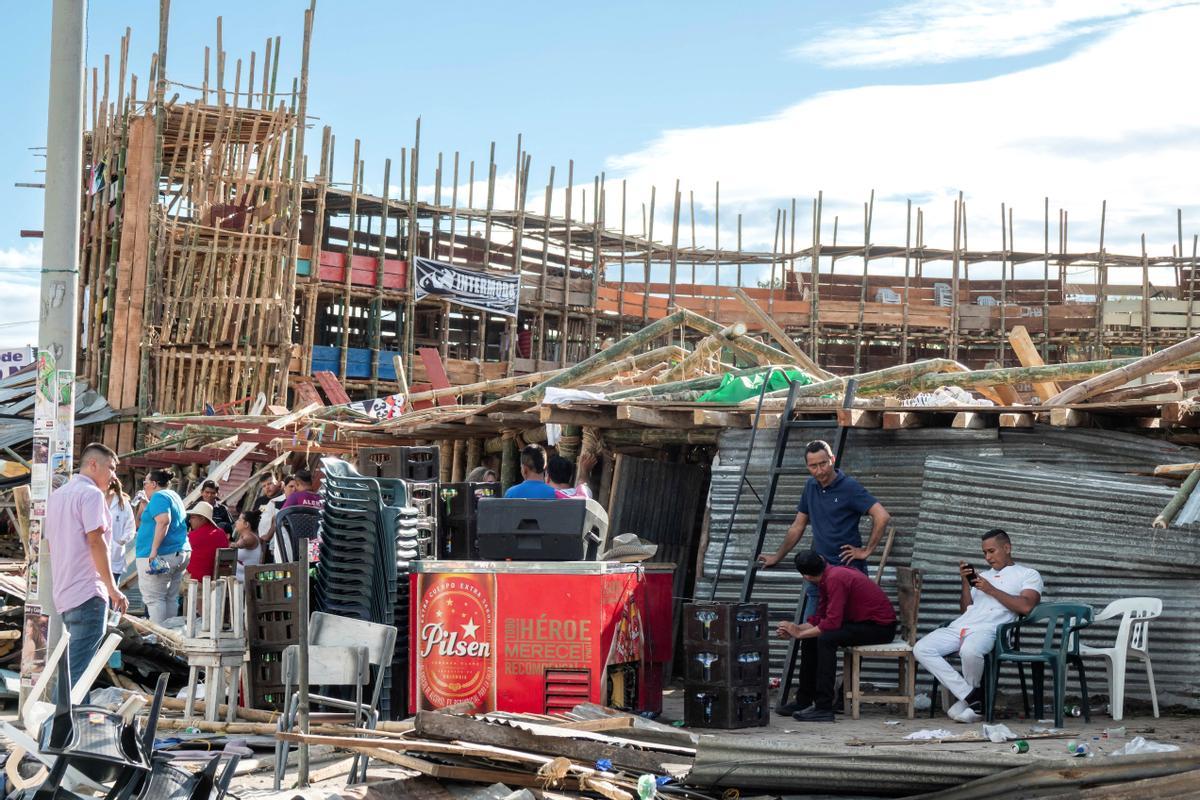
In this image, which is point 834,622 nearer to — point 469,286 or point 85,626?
point 85,626

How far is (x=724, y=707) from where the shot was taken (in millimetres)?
9102

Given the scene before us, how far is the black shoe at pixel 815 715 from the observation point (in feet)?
31.1

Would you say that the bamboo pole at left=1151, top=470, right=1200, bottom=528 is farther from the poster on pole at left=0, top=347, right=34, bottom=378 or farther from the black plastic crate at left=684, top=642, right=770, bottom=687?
the poster on pole at left=0, top=347, right=34, bottom=378

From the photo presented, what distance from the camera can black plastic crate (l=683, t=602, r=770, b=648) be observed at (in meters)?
9.16

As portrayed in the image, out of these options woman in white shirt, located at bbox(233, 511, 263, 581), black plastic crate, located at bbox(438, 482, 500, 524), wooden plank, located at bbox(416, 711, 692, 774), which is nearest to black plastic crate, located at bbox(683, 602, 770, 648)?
wooden plank, located at bbox(416, 711, 692, 774)

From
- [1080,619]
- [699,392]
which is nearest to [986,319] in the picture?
[699,392]

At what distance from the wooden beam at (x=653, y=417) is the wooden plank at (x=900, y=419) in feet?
5.75

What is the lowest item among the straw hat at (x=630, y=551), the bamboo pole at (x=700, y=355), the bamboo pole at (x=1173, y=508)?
the straw hat at (x=630, y=551)

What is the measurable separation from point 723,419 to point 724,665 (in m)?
3.35

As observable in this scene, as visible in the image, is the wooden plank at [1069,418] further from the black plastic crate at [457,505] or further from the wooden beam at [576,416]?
the black plastic crate at [457,505]

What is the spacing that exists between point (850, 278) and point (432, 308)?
37.4 ft

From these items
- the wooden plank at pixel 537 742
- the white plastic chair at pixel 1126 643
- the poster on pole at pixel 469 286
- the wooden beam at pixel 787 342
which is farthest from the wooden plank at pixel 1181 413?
the poster on pole at pixel 469 286

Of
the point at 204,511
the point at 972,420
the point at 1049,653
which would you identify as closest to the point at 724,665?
the point at 1049,653

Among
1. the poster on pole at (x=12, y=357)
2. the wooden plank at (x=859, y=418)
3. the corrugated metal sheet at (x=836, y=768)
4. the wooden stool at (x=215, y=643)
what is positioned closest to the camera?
the corrugated metal sheet at (x=836, y=768)
